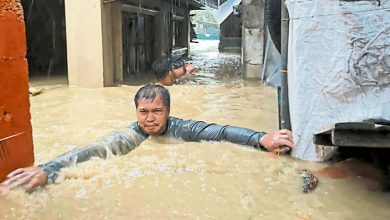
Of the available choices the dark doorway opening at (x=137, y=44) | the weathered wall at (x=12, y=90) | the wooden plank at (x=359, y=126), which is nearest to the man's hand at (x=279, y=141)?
the wooden plank at (x=359, y=126)

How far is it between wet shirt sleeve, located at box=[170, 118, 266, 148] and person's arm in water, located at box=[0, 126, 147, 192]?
0.35 metres

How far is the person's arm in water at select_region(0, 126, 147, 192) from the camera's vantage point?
9.07ft

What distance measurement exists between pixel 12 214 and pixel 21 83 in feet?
2.75

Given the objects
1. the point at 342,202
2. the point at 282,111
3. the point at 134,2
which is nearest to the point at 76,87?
the point at 134,2

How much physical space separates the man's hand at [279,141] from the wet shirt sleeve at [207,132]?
0.78 feet

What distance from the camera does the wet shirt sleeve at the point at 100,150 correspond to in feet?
10.1

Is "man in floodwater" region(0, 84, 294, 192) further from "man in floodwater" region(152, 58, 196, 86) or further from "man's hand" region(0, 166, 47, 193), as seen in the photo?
"man in floodwater" region(152, 58, 196, 86)

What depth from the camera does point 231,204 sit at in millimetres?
2621

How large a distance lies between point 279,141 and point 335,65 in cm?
92

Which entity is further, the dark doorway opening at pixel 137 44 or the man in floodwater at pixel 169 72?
the dark doorway opening at pixel 137 44

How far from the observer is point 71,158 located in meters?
3.26

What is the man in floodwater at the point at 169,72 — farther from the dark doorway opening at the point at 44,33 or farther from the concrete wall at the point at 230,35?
the concrete wall at the point at 230,35

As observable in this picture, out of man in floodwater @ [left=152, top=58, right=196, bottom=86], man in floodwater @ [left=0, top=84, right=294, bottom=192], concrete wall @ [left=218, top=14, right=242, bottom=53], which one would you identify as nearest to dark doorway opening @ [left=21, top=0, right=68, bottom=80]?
man in floodwater @ [left=152, top=58, right=196, bottom=86]

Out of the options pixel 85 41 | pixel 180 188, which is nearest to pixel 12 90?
pixel 180 188
